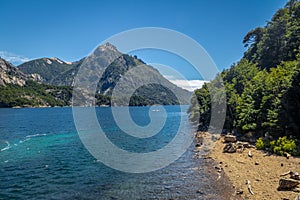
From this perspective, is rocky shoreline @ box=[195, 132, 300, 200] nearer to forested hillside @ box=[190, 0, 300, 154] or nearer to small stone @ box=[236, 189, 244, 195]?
small stone @ box=[236, 189, 244, 195]

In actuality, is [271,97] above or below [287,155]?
above

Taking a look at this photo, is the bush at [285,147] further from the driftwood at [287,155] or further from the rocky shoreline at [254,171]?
the rocky shoreline at [254,171]

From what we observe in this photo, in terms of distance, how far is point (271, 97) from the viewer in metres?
37.4

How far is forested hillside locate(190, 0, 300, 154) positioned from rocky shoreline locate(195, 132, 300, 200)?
105 inches

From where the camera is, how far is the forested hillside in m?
30.4

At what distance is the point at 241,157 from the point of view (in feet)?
101

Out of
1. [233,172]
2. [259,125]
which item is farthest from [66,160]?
[259,125]

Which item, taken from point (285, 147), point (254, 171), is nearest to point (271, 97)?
point (285, 147)

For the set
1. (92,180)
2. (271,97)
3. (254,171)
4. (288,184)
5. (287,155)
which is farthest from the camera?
(271,97)

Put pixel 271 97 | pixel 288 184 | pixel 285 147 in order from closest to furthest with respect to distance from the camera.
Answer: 1. pixel 288 184
2. pixel 285 147
3. pixel 271 97

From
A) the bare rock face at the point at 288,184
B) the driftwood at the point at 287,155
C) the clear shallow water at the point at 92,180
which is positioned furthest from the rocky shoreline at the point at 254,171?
the clear shallow water at the point at 92,180

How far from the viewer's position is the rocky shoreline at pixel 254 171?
59.8 ft

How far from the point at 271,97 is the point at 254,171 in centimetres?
1726

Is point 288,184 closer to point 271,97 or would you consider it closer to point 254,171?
point 254,171
